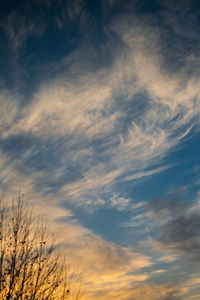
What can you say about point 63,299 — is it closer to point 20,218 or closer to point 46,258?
point 46,258

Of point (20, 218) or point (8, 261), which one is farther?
point (20, 218)

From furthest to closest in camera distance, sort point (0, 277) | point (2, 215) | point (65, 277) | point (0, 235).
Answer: point (65, 277), point (2, 215), point (0, 235), point (0, 277)

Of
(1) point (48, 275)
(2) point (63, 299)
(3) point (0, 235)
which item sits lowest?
(2) point (63, 299)

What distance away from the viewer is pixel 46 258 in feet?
45.9

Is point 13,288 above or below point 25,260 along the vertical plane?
below

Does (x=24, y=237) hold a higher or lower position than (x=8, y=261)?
higher

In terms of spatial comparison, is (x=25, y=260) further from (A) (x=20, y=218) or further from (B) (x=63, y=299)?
(B) (x=63, y=299)

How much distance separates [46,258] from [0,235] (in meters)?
2.71

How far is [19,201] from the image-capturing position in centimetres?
1455

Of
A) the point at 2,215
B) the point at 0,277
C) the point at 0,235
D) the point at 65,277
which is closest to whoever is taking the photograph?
the point at 0,277

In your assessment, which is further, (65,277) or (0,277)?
(65,277)

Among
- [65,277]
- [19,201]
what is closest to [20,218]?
[19,201]

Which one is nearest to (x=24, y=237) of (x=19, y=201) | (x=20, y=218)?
(x=20, y=218)

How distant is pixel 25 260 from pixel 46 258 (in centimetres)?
129
